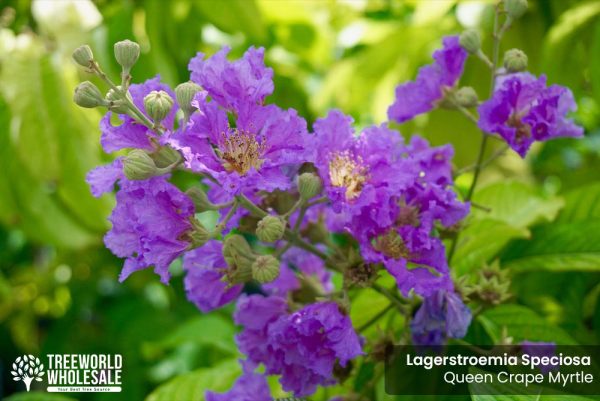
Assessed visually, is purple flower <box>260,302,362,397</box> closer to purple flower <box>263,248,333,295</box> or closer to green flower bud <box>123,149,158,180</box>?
purple flower <box>263,248,333,295</box>

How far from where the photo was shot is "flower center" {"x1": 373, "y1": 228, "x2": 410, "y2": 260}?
853mm

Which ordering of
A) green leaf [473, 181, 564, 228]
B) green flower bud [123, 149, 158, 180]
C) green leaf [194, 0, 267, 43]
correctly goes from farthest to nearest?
green leaf [194, 0, 267, 43] → green leaf [473, 181, 564, 228] → green flower bud [123, 149, 158, 180]

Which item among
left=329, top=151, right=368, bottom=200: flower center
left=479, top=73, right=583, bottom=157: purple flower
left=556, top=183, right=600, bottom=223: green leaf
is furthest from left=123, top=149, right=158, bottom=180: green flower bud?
left=556, top=183, right=600, bottom=223: green leaf

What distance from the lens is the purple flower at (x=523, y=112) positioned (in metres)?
0.91

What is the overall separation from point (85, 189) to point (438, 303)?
99 cm

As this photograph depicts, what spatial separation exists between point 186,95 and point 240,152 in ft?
0.31

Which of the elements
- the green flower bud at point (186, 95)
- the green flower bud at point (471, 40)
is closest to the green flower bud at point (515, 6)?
the green flower bud at point (471, 40)

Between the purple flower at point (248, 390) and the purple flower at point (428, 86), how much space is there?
41cm

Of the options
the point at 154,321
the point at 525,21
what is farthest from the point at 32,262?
the point at 525,21

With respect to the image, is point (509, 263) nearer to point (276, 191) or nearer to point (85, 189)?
point (276, 191)

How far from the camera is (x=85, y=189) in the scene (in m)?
1.60

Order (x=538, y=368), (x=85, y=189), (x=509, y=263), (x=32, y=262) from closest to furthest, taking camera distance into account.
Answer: (x=538, y=368) < (x=509, y=263) < (x=85, y=189) < (x=32, y=262)

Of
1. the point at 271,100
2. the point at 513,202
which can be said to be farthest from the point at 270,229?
the point at 271,100

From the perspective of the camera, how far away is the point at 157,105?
29.6 inches
